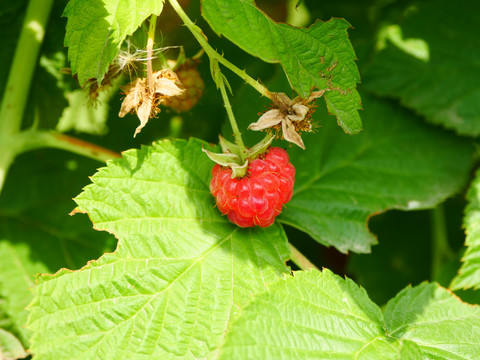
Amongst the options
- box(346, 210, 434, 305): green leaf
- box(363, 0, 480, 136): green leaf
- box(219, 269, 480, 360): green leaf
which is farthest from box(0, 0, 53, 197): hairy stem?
box(346, 210, 434, 305): green leaf

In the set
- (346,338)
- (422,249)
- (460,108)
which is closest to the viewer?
(346,338)

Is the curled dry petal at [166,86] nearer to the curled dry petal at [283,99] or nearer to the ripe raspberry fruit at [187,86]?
the ripe raspberry fruit at [187,86]

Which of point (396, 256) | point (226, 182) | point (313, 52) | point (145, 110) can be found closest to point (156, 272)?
point (226, 182)

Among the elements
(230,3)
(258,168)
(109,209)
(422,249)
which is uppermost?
(230,3)

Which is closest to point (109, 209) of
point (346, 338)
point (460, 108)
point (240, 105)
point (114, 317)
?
point (114, 317)

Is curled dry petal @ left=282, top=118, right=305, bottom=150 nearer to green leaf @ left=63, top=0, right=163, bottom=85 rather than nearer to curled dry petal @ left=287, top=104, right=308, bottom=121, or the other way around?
curled dry petal @ left=287, top=104, right=308, bottom=121

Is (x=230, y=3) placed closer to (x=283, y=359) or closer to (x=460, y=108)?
(x=283, y=359)

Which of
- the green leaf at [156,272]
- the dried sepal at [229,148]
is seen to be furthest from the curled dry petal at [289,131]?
the green leaf at [156,272]
